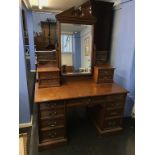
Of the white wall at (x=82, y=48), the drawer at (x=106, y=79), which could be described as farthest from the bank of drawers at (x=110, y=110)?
the white wall at (x=82, y=48)

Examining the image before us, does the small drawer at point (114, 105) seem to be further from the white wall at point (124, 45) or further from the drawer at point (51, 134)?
the drawer at point (51, 134)

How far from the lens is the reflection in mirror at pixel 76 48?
2133mm

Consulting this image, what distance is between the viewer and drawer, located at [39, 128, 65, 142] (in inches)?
70.9

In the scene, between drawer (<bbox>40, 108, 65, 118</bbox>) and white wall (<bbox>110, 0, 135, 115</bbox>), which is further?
white wall (<bbox>110, 0, 135, 115</bbox>)

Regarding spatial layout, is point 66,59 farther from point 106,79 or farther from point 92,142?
point 92,142

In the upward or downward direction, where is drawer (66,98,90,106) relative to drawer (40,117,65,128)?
upward

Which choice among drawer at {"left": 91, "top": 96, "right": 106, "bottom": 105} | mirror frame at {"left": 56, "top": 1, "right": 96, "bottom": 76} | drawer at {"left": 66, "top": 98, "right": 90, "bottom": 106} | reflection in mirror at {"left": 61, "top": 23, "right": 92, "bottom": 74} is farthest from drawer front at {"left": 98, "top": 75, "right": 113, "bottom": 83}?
mirror frame at {"left": 56, "top": 1, "right": 96, "bottom": 76}

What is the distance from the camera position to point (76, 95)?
1.76 metres

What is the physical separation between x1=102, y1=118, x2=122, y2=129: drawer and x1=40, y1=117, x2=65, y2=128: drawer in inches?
25.4

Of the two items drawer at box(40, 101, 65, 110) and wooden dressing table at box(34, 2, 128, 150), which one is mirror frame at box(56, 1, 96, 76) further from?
drawer at box(40, 101, 65, 110)

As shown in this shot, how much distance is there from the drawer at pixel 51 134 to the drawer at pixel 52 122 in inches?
2.9

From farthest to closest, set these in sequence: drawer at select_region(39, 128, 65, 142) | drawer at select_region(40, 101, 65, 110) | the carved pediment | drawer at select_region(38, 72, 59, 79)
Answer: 1. the carved pediment
2. drawer at select_region(38, 72, 59, 79)
3. drawer at select_region(39, 128, 65, 142)
4. drawer at select_region(40, 101, 65, 110)
